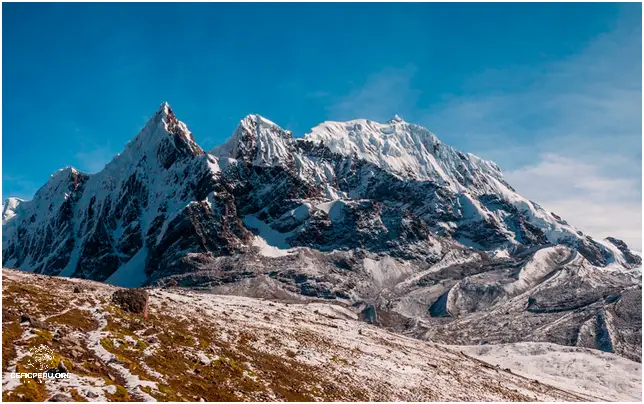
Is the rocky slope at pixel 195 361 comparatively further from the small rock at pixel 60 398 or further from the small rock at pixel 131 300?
the small rock at pixel 131 300

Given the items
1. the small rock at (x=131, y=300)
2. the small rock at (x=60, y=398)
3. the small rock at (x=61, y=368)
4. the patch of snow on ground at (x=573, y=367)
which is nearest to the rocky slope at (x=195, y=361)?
the small rock at (x=60, y=398)

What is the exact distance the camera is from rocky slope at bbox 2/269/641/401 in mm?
36312

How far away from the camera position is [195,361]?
153 feet

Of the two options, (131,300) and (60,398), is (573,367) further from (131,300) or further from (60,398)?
(60,398)

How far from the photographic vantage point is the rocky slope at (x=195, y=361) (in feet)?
119

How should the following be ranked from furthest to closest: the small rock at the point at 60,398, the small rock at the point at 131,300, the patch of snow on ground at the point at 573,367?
the patch of snow on ground at the point at 573,367, the small rock at the point at 131,300, the small rock at the point at 60,398

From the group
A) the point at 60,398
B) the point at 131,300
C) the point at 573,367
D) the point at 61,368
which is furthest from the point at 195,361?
the point at 573,367

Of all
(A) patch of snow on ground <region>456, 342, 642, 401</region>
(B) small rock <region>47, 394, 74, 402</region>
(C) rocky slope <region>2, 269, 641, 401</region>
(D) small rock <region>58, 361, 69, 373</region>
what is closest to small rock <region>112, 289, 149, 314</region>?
(C) rocky slope <region>2, 269, 641, 401</region>

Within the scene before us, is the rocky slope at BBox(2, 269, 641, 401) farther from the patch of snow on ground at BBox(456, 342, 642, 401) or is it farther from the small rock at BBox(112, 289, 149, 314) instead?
the patch of snow on ground at BBox(456, 342, 642, 401)

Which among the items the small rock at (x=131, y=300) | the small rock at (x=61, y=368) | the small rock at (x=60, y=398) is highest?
the small rock at (x=131, y=300)

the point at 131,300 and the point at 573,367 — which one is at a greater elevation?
the point at 573,367

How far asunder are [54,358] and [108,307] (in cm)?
2209

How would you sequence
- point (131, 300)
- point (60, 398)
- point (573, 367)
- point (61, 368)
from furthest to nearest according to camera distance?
point (573, 367) → point (131, 300) → point (61, 368) → point (60, 398)

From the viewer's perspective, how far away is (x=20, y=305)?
48500 mm
